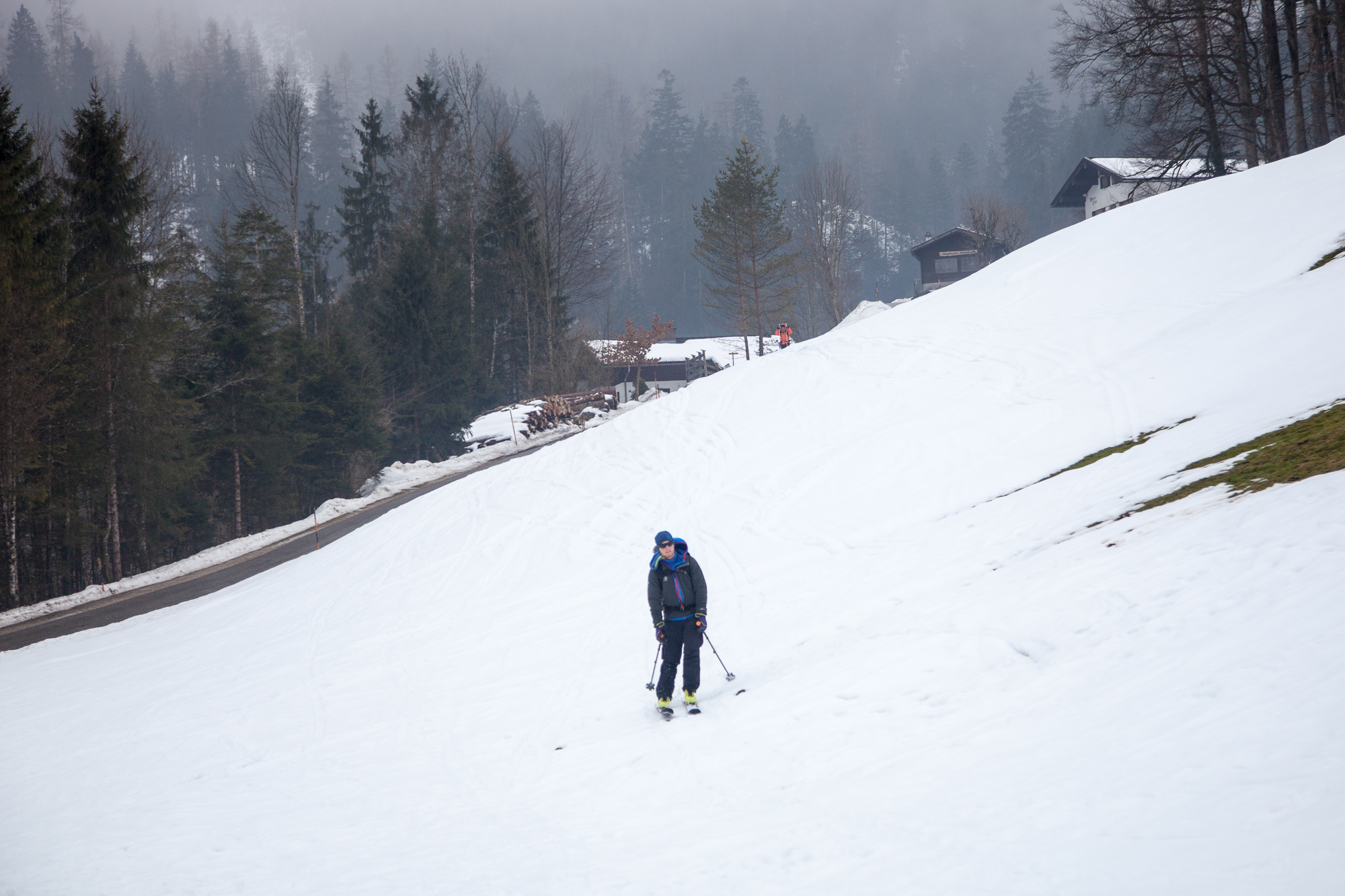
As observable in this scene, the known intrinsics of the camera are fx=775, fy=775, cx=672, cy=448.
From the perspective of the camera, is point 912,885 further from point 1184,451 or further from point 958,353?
point 958,353

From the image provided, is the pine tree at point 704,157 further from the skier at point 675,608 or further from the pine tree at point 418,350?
the skier at point 675,608

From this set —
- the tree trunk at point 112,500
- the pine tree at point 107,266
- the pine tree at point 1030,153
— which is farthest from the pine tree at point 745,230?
the pine tree at point 1030,153

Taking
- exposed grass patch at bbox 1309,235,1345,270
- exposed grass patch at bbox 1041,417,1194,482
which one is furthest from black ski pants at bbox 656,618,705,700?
exposed grass patch at bbox 1309,235,1345,270

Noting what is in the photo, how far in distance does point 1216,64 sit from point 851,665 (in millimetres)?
26720

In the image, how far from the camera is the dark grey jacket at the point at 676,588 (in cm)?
767

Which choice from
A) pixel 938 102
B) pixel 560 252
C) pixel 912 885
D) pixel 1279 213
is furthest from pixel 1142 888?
pixel 938 102

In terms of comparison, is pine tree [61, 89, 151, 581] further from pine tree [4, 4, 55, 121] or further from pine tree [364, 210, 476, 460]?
pine tree [4, 4, 55, 121]

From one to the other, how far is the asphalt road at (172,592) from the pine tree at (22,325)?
3687 millimetres

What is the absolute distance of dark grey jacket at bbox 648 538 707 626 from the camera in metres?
7.67

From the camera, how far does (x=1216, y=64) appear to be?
24.2 m

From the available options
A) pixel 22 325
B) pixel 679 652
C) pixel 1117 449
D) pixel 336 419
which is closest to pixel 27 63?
pixel 336 419

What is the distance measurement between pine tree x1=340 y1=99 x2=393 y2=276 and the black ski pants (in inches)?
1764

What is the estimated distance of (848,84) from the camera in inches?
6422

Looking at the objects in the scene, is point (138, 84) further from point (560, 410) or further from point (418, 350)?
point (560, 410)
